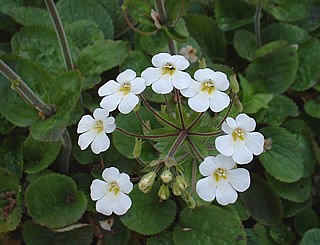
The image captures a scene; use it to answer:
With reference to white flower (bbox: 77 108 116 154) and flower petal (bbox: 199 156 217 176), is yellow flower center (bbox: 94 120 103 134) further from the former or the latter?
flower petal (bbox: 199 156 217 176)

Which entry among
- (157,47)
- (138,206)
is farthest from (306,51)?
(138,206)

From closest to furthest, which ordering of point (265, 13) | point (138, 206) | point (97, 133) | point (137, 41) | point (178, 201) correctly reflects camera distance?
1. point (97, 133)
2. point (138, 206)
3. point (178, 201)
4. point (137, 41)
5. point (265, 13)

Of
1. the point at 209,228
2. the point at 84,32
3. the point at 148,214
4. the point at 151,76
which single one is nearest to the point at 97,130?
the point at 151,76

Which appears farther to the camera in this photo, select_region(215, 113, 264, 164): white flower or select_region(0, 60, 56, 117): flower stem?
select_region(0, 60, 56, 117): flower stem

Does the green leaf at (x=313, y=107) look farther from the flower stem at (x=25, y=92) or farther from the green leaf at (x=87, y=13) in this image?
the flower stem at (x=25, y=92)

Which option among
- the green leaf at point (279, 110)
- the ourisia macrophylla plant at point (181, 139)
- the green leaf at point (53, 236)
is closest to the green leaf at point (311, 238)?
the green leaf at point (279, 110)

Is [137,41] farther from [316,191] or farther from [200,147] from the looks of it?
[316,191]

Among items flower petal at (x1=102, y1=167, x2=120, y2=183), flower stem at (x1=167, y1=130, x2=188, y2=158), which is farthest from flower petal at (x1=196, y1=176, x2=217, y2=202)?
flower petal at (x1=102, y1=167, x2=120, y2=183)

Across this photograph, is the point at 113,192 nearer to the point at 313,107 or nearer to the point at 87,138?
the point at 87,138
